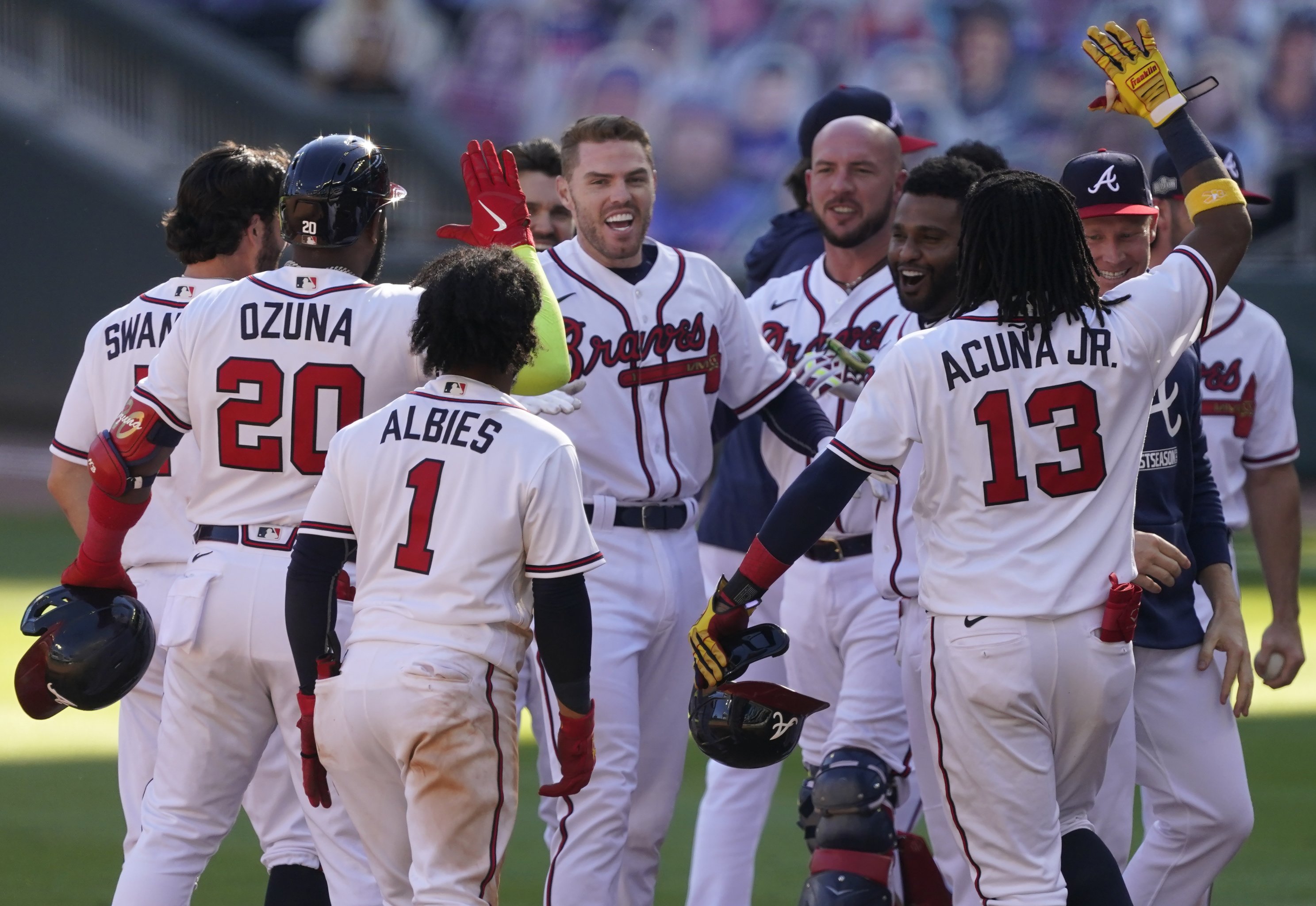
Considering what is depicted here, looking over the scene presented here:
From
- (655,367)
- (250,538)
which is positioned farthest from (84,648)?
(655,367)

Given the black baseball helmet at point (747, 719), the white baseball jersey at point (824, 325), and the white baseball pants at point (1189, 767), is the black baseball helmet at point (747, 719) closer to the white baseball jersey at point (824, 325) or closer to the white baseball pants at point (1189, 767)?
the white baseball pants at point (1189, 767)

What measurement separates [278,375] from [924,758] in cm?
188

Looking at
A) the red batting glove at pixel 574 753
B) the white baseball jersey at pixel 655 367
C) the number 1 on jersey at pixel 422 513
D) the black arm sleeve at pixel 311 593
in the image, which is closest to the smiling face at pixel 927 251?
the white baseball jersey at pixel 655 367

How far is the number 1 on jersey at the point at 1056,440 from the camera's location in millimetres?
3387

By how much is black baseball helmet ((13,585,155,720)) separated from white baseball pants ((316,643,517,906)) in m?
0.76

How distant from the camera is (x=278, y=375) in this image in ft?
12.1

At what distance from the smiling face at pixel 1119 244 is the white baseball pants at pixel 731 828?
4.60 ft

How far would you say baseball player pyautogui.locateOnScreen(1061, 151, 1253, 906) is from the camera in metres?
4.09

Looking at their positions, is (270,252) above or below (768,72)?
below

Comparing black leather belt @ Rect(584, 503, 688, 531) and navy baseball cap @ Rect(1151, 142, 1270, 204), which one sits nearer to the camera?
black leather belt @ Rect(584, 503, 688, 531)

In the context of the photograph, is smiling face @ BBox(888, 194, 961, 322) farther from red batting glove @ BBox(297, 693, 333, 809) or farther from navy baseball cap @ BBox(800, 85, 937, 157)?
red batting glove @ BBox(297, 693, 333, 809)

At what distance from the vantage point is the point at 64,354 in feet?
56.3

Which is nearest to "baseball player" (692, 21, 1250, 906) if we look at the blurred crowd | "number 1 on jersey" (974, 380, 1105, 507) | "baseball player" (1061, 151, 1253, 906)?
"number 1 on jersey" (974, 380, 1105, 507)

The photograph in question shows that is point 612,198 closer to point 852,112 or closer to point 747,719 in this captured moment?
point 852,112
